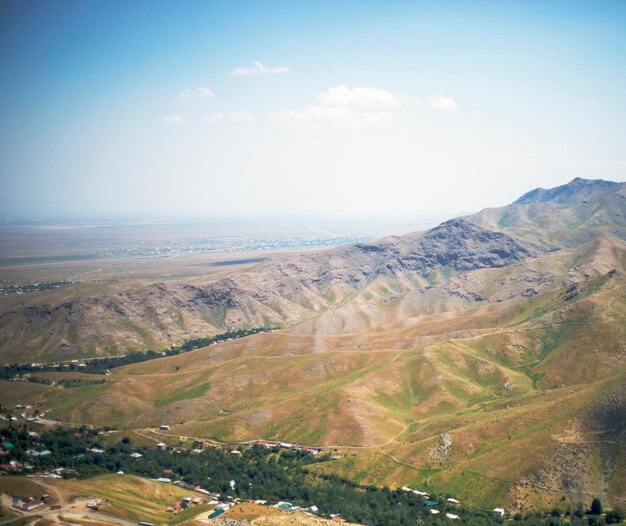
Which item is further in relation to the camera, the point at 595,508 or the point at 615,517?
the point at 595,508

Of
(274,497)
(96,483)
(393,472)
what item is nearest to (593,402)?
(393,472)

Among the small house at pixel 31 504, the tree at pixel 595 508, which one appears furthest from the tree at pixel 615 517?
the small house at pixel 31 504

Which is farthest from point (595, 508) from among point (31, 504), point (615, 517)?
point (31, 504)

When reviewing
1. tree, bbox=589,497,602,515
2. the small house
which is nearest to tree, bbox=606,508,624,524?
tree, bbox=589,497,602,515

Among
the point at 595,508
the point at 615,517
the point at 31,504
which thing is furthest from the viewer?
the point at 595,508

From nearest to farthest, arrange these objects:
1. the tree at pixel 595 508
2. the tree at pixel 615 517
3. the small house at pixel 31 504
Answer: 1. the small house at pixel 31 504
2. the tree at pixel 615 517
3. the tree at pixel 595 508

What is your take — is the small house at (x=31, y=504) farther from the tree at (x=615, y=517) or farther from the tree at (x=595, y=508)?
the tree at (x=615, y=517)

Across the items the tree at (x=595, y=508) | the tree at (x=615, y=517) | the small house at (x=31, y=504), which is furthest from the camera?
the tree at (x=595, y=508)

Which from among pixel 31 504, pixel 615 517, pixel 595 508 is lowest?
pixel 595 508

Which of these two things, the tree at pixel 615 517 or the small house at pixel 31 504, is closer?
the small house at pixel 31 504

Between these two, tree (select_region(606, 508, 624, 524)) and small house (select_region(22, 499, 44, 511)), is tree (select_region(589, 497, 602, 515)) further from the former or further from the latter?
small house (select_region(22, 499, 44, 511))

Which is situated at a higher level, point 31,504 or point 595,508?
point 31,504

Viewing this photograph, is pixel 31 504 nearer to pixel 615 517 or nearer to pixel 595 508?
pixel 595 508
